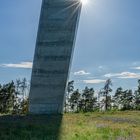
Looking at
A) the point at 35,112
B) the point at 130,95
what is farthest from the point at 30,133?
the point at 130,95

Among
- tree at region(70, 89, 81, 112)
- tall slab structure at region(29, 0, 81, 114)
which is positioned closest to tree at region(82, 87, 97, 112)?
tree at region(70, 89, 81, 112)

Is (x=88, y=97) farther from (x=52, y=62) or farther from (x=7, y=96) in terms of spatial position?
(x=52, y=62)

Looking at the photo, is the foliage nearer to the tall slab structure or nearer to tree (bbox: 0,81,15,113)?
tree (bbox: 0,81,15,113)

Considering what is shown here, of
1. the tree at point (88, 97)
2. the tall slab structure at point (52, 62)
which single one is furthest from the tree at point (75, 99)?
the tall slab structure at point (52, 62)

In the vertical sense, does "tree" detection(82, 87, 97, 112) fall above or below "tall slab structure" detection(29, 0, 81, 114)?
above

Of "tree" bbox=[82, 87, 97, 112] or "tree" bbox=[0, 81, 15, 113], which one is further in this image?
"tree" bbox=[82, 87, 97, 112]

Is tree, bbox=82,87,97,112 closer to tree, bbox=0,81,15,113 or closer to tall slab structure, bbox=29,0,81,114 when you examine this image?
tree, bbox=0,81,15,113

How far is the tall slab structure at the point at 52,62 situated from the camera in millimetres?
31156

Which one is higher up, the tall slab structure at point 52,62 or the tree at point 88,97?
the tree at point 88,97

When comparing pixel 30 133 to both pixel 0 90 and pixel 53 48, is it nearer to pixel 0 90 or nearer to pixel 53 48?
pixel 53 48

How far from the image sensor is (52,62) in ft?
102

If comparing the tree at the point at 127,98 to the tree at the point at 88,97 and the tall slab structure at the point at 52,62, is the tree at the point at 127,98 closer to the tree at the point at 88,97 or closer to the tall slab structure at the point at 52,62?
the tree at the point at 88,97

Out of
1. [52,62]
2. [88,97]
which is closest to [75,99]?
[88,97]

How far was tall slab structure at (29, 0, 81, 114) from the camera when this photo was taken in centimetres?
3116
